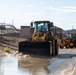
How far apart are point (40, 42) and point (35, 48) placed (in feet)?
2.52

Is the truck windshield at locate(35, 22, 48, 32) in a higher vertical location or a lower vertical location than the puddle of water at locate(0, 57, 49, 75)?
higher

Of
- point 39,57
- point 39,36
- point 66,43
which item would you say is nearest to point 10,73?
point 39,57

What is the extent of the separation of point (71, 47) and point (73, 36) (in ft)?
6.72

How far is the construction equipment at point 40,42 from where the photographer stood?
28984mm

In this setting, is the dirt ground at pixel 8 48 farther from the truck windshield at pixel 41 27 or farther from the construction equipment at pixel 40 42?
the truck windshield at pixel 41 27

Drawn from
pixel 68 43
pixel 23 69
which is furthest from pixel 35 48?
pixel 68 43

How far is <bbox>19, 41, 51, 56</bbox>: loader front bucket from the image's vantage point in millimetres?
28906

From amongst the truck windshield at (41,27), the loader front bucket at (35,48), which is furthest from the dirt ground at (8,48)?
the truck windshield at (41,27)

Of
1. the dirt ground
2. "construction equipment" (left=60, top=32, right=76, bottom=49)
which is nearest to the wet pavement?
the dirt ground

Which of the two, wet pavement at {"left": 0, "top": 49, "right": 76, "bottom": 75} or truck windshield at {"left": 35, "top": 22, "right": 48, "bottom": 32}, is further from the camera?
truck windshield at {"left": 35, "top": 22, "right": 48, "bottom": 32}

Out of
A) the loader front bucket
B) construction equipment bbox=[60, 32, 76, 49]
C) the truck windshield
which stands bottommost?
construction equipment bbox=[60, 32, 76, 49]

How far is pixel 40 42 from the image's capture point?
2922cm

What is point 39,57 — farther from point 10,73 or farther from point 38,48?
point 10,73

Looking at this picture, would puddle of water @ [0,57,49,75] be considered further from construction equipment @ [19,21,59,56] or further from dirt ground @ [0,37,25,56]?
dirt ground @ [0,37,25,56]
